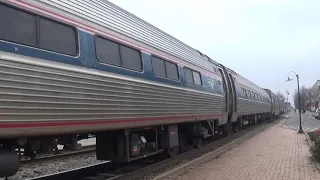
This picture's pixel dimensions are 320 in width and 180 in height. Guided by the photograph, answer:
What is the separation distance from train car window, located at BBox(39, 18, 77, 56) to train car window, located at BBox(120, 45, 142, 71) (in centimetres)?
166

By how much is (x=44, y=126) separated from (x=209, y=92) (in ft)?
30.4

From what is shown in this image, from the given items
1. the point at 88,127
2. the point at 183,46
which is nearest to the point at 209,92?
the point at 183,46

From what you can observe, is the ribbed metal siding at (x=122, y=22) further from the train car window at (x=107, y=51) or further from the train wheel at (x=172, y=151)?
the train wheel at (x=172, y=151)

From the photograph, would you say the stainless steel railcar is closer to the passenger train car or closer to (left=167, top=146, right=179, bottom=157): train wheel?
(left=167, top=146, right=179, bottom=157): train wheel

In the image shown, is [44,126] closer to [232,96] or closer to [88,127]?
[88,127]

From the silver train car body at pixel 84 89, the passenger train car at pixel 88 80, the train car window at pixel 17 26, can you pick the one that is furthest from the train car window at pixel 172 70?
the train car window at pixel 17 26

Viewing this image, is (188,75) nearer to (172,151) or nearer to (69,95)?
(172,151)

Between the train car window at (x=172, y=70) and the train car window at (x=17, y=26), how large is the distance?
5204 mm

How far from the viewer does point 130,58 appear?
7.95 metres

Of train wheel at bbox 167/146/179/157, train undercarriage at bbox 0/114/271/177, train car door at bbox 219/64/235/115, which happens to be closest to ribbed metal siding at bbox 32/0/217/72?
train undercarriage at bbox 0/114/271/177

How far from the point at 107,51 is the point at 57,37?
57.6 inches

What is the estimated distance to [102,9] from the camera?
23.9ft

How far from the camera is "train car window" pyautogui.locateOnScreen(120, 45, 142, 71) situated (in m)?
7.66

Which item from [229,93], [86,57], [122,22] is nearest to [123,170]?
[122,22]
